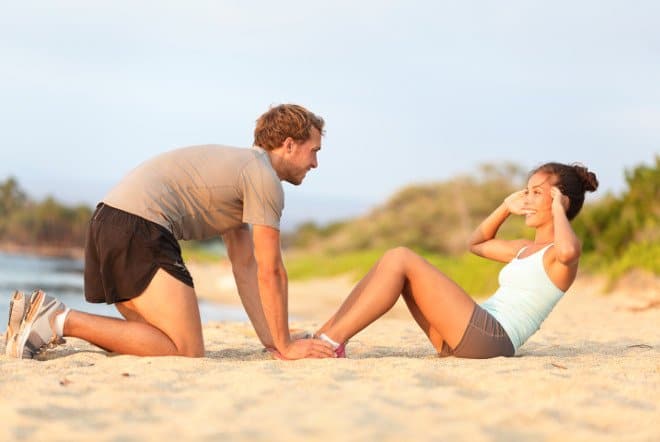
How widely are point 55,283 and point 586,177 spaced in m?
14.0

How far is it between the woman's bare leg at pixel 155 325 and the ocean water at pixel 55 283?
341 centimetres

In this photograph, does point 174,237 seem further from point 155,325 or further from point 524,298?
point 524,298

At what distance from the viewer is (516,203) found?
4723 mm

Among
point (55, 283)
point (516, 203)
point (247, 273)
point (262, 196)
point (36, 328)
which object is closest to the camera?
point (262, 196)

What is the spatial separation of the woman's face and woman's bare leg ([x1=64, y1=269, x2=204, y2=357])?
5.96 ft

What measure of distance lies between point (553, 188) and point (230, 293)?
544 inches

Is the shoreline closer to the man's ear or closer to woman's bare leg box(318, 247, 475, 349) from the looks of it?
the man's ear

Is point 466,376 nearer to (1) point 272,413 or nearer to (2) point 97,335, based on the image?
(1) point 272,413

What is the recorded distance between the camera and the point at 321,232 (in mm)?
35250

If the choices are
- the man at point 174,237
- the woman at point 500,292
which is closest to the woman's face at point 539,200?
the woman at point 500,292

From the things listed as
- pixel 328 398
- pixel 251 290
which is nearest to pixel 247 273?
pixel 251 290

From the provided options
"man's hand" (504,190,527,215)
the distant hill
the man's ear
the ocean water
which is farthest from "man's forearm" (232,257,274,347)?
the distant hill

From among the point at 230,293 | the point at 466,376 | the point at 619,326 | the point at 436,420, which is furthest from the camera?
the point at 230,293

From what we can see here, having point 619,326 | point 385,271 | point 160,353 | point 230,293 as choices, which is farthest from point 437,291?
point 230,293
